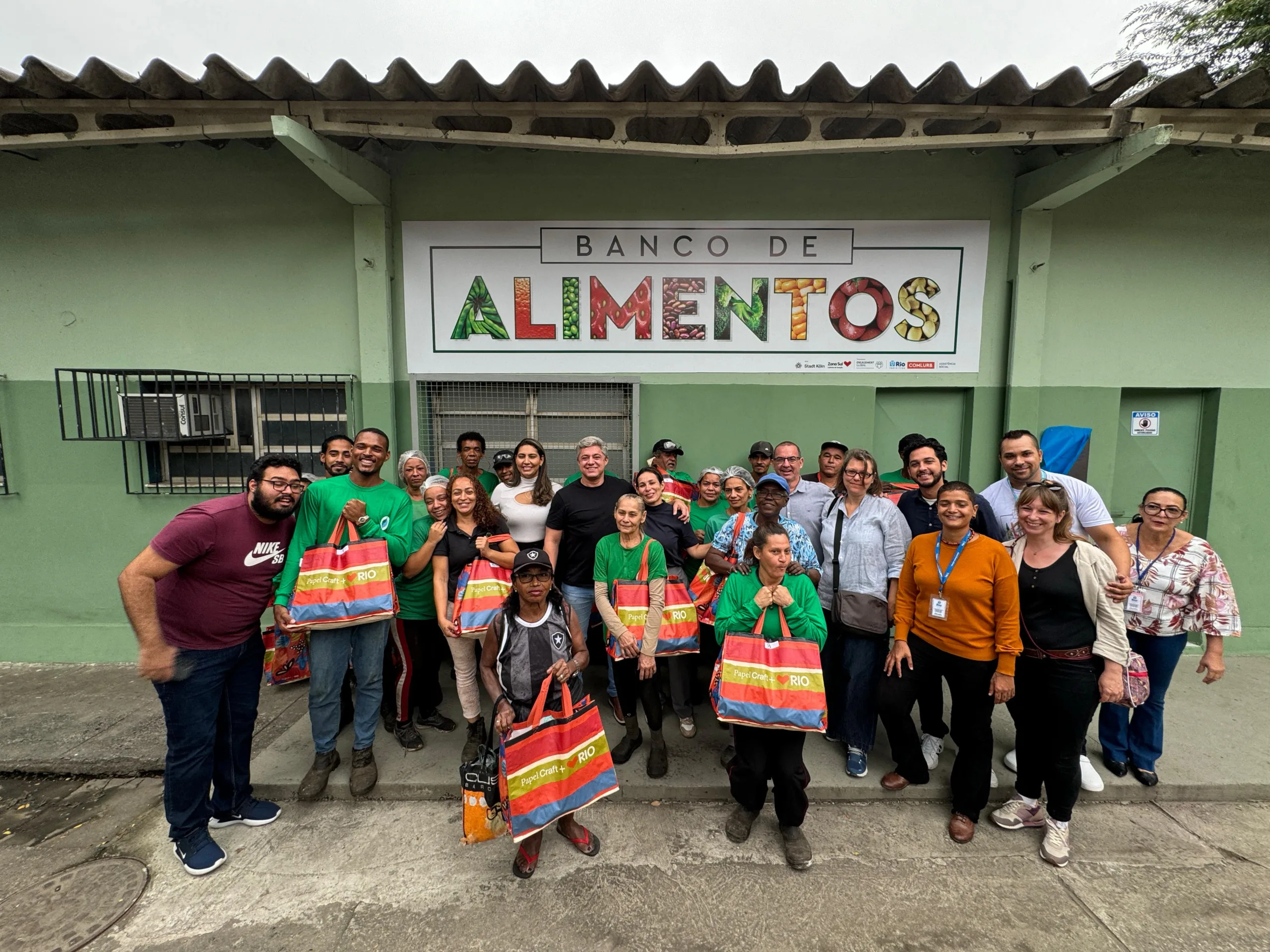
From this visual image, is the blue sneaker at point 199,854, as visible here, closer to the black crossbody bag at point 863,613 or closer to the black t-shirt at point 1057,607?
the black crossbody bag at point 863,613

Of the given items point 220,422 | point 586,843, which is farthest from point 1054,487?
→ point 220,422

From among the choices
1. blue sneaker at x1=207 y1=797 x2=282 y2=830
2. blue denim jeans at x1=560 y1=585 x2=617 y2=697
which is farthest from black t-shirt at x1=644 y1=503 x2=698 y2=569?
blue sneaker at x1=207 y1=797 x2=282 y2=830

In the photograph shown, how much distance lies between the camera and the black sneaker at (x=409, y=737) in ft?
12.3

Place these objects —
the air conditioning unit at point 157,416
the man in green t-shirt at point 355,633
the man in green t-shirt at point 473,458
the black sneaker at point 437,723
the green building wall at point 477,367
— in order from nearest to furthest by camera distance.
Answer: the man in green t-shirt at point 355,633 < the black sneaker at point 437,723 < the man in green t-shirt at point 473,458 < the air conditioning unit at point 157,416 < the green building wall at point 477,367

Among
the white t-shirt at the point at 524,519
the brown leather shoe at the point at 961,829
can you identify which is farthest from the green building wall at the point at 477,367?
the brown leather shoe at the point at 961,829

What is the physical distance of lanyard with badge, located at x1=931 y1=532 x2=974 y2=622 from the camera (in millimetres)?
2939

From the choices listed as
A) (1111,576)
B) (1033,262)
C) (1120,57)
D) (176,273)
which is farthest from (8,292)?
(1120,57)

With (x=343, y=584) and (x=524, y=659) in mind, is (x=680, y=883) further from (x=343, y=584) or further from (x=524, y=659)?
(x=343, y=584)

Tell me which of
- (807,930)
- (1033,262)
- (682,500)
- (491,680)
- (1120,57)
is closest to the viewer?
(807,930)

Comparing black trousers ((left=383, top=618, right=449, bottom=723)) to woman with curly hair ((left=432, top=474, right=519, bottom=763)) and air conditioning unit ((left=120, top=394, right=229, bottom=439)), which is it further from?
air conditioning unit ((left=120, top=394, right=229, bottom=439))

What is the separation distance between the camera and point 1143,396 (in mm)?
5512

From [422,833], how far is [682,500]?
250cm

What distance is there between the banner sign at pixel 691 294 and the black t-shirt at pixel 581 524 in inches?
76.5

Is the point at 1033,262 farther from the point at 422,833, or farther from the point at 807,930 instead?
the point at 422,833
